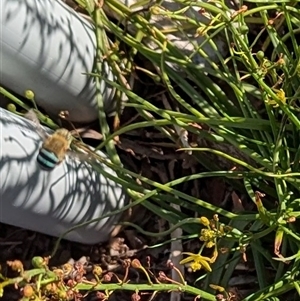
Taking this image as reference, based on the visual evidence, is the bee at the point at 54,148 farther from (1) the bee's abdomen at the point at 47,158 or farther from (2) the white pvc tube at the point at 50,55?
(2) the white pvc tube at the point at 50,55

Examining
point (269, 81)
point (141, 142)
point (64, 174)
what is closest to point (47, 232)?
point (64, 174)

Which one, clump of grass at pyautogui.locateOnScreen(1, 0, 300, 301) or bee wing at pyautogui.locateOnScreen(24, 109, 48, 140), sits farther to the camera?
bee wing at pyautogui.locateOnScreen(24, 109, 48, 140)

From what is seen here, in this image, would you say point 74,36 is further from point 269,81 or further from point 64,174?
point 269,81

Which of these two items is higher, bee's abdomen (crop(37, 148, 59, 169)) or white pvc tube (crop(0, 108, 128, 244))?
bee's abdomen (crop(37, 148, 59, 169))

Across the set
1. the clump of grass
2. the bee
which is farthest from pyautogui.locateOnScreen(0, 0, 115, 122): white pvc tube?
the bee

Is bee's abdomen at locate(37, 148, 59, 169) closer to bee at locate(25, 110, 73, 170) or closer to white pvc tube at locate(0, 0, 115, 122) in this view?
bee at locate(25, 110, 73, 170)

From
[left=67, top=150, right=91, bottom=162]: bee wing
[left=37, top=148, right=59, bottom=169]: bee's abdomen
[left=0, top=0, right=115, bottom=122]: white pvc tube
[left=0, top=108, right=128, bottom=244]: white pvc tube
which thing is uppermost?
[left=0, top=0, right=115, bottom=122]: white pvc tube
